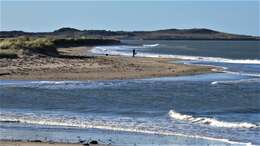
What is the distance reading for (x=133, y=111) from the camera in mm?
23938

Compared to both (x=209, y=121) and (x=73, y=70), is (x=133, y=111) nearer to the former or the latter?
(x=209, y=121)

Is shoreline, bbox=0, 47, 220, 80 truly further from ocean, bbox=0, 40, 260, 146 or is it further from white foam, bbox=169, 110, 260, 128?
white foam, bbox=169, 110, 260, 128

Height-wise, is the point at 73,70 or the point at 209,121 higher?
the point at 73,70

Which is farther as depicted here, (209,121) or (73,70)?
(73,70)

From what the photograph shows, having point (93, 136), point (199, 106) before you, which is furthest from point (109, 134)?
point (199, 106)

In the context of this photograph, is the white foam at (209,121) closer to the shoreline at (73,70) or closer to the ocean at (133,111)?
the ocean at (133,111)

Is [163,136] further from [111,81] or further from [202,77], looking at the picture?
[202,77]

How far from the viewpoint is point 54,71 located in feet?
135

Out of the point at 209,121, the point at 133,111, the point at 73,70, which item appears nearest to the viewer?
the point at 209,121

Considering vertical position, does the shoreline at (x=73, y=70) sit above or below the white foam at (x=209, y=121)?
above

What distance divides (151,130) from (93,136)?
1.95 m

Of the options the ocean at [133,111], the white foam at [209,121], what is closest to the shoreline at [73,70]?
the ocean at [133,111]

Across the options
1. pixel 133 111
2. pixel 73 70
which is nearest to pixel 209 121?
pixel 133 111

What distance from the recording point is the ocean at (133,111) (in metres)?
18.2
